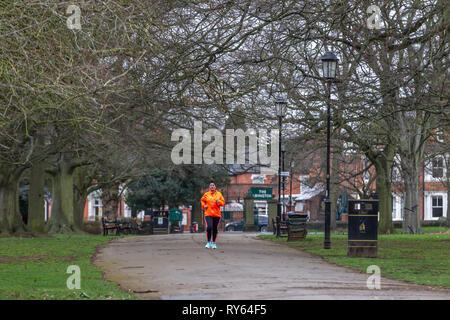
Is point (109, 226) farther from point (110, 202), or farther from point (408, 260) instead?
point (408, 260)

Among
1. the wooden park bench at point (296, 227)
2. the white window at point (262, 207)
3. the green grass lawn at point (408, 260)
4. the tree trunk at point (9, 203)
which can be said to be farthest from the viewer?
the white window at point (262, 207)

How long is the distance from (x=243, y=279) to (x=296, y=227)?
1486 cm

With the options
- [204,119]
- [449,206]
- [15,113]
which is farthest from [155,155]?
[449,206]

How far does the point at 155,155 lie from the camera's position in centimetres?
3250

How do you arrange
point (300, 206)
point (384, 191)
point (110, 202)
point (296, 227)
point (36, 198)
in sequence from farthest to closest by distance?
point (300, 206) < point (110, 202) < point (384, 191) < point (36, 198) < point (296, 227)

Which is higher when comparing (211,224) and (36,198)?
(36,198)

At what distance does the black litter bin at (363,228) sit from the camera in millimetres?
17078

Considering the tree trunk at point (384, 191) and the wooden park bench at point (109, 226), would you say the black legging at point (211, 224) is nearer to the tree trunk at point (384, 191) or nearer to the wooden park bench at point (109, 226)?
the tree trunk at point (384, 191)

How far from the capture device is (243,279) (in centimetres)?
1137

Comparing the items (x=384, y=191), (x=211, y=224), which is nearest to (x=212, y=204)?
(x=211, y=224)

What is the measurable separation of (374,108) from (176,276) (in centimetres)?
986

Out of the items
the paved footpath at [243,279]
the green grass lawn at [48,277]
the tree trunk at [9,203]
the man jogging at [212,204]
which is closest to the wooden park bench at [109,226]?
the tree trunk at [9,203]

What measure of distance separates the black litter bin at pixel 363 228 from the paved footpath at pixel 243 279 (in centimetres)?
107
